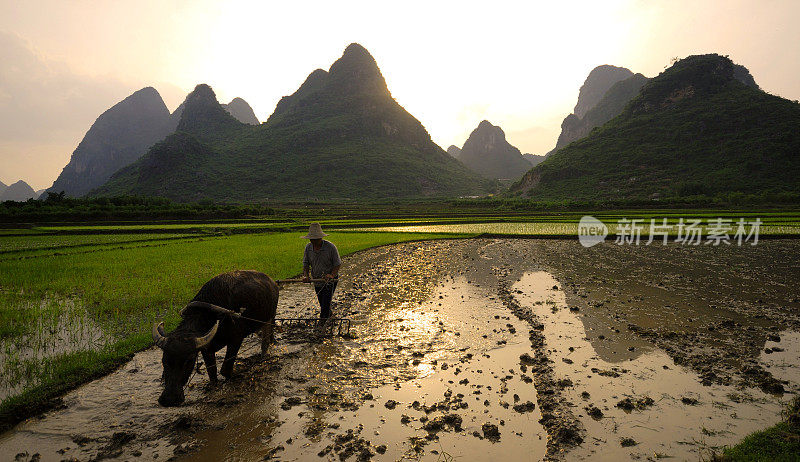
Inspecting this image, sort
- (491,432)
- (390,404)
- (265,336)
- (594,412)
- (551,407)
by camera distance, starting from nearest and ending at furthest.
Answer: (491,432) < (594,412) < (551,407) < (390,404) < (265,336)

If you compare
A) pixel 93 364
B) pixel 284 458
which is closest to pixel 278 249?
pixel 93 364

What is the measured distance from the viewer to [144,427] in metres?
4.22

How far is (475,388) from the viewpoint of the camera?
505 cm

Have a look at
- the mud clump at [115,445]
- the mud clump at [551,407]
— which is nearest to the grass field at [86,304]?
the mud clump at [115,445]

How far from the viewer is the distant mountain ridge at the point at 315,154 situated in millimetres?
96938

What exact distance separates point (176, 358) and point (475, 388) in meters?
4.22

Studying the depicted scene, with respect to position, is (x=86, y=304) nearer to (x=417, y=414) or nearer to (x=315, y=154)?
(x=417, y=414)

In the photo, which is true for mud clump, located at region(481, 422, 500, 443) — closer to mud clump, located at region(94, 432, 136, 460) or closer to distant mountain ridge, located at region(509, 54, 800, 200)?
mud clump, located at region(94, 432, 136, 460)

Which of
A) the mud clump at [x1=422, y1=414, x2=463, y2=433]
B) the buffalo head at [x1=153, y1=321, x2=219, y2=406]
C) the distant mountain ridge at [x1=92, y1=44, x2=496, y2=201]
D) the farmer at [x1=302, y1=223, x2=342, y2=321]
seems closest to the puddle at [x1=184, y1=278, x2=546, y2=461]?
the mud clump at [x1=422, y1=414, x2=463, y2=433]

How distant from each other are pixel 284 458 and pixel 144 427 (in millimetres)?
2058

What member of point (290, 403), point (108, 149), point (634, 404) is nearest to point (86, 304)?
point (290, 403)

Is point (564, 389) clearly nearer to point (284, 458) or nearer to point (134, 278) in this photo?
point (284, 458)

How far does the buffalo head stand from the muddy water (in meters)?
0.35

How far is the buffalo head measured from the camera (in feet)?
13.9
